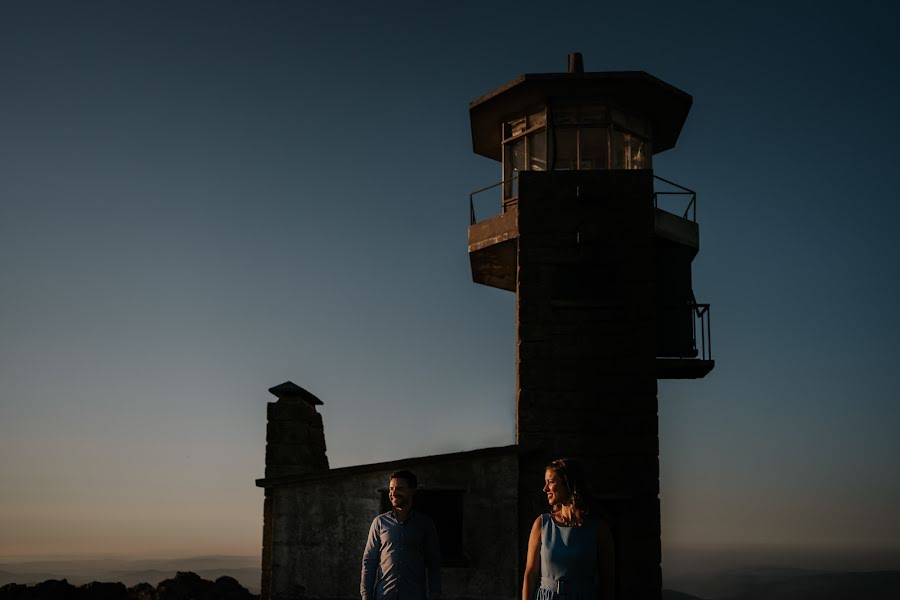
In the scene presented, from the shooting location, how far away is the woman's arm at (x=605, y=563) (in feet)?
18.5

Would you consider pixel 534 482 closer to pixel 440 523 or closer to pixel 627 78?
pixel 440 523

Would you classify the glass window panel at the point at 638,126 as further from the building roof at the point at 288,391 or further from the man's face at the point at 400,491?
the man's face at the point at 400,491

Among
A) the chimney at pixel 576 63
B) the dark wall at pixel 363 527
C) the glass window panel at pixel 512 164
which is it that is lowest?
the dark wall at pixel 363 527

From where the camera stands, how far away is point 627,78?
62.7 feet

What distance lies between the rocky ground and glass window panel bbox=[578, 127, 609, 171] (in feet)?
45.6

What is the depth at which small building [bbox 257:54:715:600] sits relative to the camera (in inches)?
628

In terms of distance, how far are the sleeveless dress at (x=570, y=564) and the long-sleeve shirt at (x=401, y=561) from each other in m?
2.29

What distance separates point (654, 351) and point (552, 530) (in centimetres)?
1238

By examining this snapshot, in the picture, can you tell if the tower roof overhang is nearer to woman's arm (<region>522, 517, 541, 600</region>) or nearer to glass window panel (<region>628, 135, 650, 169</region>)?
glass window panel (<region>628, 135, 650, 169</region>)

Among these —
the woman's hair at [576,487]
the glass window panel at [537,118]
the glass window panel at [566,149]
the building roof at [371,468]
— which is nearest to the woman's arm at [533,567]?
the woman's hair at [576,487]

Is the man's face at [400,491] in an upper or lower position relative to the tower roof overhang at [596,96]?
lower

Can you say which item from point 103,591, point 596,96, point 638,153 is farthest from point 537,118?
point 103,591

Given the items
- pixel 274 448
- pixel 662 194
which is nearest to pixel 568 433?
pixel 662 194

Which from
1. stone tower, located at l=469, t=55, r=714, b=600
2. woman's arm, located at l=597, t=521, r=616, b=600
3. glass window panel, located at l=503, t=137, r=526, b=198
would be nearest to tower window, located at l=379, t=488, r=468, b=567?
stone tower, located at l=469, t=55, r=714, b=600
